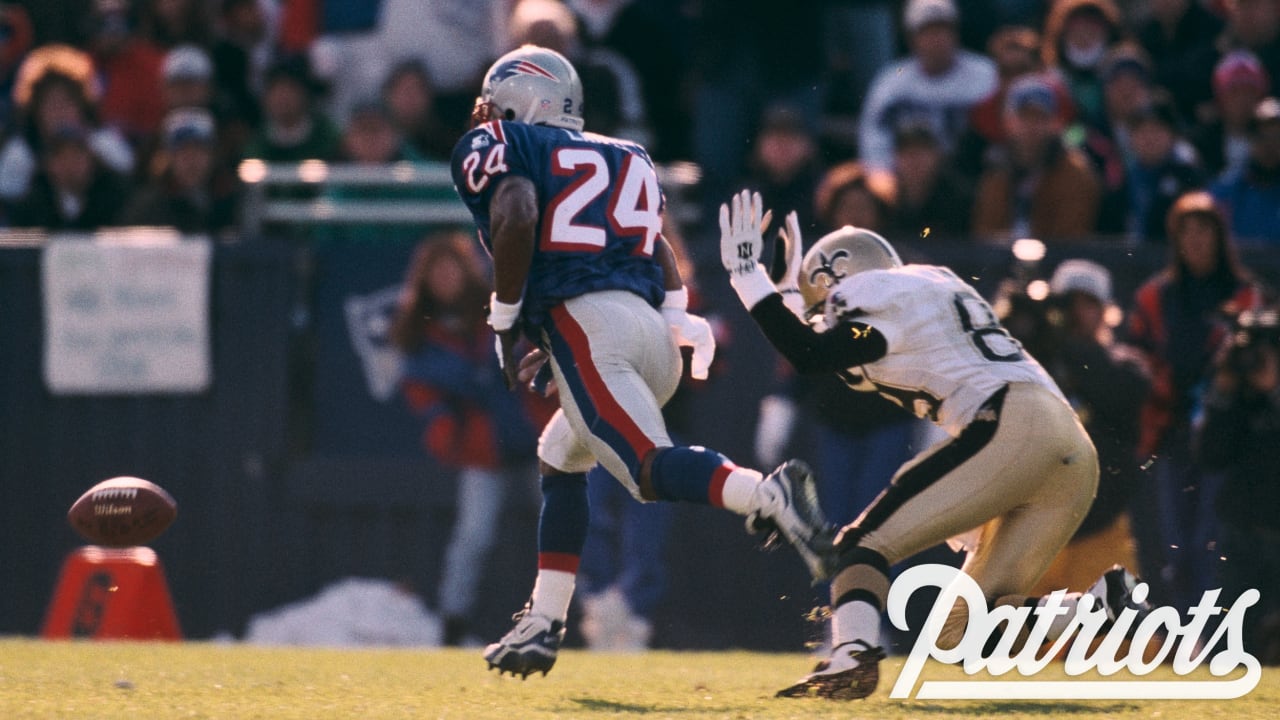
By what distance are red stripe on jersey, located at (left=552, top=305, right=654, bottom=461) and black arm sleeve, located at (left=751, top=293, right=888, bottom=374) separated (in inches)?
16.7

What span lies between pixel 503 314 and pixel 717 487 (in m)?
0.78

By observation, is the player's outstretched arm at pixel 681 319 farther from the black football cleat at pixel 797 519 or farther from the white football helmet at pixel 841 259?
the black football cleat at pixel 797 519

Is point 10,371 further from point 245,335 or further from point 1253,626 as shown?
point 1253,626

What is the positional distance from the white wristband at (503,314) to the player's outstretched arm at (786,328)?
0.58 metres

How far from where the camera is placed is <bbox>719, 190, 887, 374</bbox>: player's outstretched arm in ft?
17.2

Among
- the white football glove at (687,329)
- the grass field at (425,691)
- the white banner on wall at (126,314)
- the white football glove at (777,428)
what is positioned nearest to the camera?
the grass field at (425,691)

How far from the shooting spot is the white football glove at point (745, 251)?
530 centimetres

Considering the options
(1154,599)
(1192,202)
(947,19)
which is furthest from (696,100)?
(1154,599)

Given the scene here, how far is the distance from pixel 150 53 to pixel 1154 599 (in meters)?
5.53

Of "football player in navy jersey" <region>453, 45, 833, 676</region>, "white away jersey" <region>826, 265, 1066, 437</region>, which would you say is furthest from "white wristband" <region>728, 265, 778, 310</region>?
"football player in navy jersey" <region>453, 45, 833, 676</region>

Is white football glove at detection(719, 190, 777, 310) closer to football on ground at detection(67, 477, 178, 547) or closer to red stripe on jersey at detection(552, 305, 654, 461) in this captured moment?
red stripe on jersey at detection(552, 305, 654, 461)

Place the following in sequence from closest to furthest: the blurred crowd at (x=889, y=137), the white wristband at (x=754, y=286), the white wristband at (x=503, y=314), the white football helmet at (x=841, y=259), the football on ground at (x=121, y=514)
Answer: the white wristband at (x=754, y=286)
the white wristband at (x=503, y=314)
the white football helmet at (x=841, y=259)
the football on ground at (x=121, y=514)
the blurred crowd at (x=889, y=137)

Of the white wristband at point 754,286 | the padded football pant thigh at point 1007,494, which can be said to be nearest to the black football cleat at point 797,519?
the padded football pant thigh at point 1007,494

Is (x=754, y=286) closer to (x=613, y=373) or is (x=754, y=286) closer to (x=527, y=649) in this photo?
(x=613, y=373)
